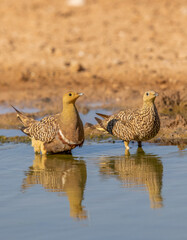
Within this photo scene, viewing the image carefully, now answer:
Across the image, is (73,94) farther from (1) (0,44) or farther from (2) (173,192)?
(1) (0,44)

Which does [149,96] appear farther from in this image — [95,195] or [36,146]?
[95,195]

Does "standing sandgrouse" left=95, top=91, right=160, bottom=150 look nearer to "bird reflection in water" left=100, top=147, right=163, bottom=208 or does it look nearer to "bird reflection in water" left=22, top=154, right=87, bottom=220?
"bird reflection in water" left=100, top=147, right=163, bottom=208

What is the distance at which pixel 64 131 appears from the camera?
352 inches

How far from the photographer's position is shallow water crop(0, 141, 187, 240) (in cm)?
516

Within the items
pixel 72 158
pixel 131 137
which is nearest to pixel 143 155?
pixel 131 137

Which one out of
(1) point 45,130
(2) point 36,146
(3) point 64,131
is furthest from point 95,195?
(2) point 36,146

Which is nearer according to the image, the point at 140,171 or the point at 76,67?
the point at 140,171

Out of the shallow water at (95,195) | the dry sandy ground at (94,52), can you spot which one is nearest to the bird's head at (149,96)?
the shallow water at (95,195)

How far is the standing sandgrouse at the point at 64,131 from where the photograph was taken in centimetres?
886

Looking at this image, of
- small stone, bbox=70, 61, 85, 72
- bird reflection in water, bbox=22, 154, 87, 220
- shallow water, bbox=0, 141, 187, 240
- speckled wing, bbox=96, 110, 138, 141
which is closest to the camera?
shallow water, bbox=0, 141, 187, 240

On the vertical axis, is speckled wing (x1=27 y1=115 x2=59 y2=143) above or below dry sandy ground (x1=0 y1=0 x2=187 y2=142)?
below

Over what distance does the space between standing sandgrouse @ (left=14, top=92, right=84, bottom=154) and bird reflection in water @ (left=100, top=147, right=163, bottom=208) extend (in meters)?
0.73

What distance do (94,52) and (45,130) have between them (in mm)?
8268

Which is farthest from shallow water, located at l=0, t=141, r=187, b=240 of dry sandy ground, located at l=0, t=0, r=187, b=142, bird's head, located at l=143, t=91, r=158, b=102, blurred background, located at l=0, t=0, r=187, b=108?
blurred background, located at l=0, t=0, r=187, b=108
